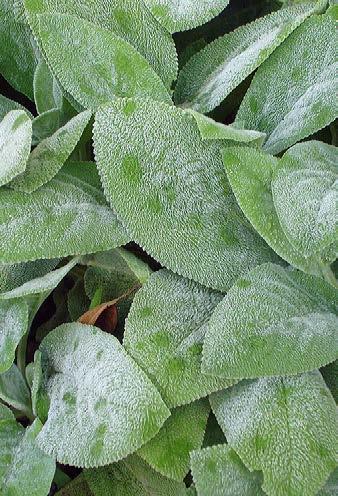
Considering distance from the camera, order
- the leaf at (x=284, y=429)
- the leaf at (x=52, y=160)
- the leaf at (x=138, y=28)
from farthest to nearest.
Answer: the leaf at (x=138, y=28)
the leaf at (x=52, y=160)
the leaf at (x=284, y=429)

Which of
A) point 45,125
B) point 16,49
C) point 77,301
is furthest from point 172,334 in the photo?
point 16,49

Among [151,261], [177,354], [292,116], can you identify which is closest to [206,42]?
[292,116]

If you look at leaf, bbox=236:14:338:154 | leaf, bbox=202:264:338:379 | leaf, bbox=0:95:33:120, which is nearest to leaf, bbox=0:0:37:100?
leaf, bbox=0:95:33:120

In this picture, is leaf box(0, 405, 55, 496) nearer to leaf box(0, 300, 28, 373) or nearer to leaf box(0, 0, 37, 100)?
leaf box(0, 300, 28, 373)

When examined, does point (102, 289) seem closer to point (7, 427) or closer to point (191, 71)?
point (7, 427)

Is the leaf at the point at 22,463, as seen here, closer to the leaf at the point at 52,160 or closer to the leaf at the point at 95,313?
the leaf at the point at 95,313

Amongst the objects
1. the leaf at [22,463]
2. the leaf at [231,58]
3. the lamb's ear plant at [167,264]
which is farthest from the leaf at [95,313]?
the leaf at [231,58]
